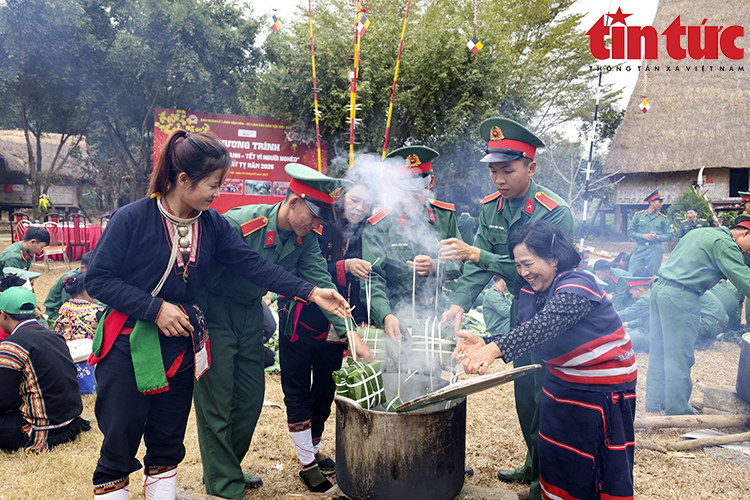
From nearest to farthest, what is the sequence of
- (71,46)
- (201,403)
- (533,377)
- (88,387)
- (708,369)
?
(201,403) < (533,377) < (88,387) < (708,369) < (71,46)

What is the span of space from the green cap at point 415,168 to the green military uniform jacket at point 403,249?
0.67 feet

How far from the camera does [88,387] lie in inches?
207

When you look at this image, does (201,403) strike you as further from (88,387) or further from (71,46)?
(71,46)

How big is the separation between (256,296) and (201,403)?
2.64 feet

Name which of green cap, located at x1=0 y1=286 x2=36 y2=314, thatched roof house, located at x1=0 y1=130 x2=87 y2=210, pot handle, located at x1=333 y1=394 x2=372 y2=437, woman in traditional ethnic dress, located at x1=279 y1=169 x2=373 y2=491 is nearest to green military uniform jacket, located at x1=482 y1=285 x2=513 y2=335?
woman in traditional ethnic dress, located at x1=279 y1=169 x2=373 y2=491

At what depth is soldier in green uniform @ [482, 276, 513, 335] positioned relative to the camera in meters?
6.95

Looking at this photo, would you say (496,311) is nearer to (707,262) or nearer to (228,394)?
(707,262)

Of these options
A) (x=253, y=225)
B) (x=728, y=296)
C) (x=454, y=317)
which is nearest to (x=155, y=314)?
(x=253, y=225)

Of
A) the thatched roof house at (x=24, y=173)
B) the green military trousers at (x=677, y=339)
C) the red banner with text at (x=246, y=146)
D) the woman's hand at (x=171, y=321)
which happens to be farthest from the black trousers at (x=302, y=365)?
the thatched roof house at (x=24, y=173)

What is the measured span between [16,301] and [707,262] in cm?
651

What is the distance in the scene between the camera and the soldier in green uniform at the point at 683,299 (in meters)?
4.38

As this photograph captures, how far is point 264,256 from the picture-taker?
322cm

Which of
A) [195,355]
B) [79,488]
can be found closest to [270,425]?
[79,488]

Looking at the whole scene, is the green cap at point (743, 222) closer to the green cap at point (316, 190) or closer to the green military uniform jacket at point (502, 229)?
the green military uniform jacket at point (502, 229)
